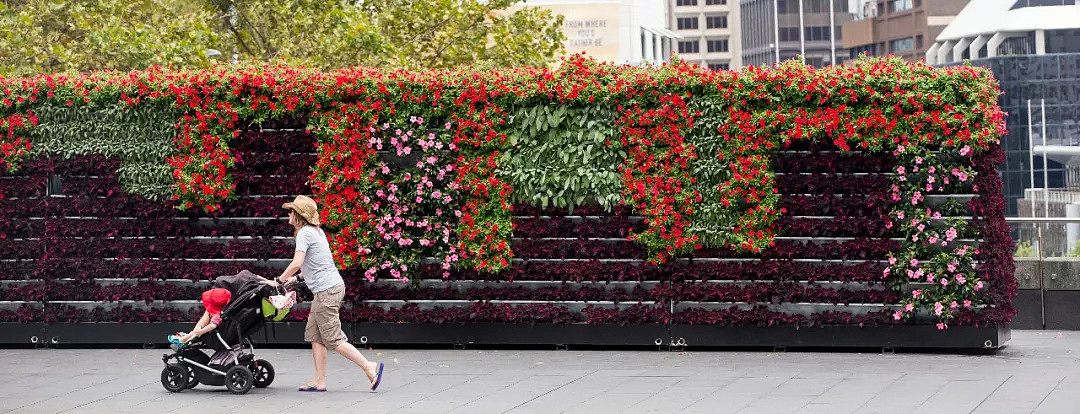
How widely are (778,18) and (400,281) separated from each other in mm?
153297

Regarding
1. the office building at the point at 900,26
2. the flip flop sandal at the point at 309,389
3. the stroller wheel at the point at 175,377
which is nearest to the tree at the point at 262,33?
the stroller wheel at the point at 175,377

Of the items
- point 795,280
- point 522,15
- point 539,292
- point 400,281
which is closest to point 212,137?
point 400,281

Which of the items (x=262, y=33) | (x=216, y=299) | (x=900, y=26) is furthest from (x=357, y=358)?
(x=900, y=26)

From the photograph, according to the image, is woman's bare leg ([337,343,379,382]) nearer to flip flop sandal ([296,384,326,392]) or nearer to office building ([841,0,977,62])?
flip flop sandal ([296,384,326,392])

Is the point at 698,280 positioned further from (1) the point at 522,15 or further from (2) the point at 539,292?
(1) the point at 522,15

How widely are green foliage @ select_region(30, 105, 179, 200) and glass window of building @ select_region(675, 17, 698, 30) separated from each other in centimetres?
17986

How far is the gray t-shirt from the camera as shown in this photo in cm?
1184

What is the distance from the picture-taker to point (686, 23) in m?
193

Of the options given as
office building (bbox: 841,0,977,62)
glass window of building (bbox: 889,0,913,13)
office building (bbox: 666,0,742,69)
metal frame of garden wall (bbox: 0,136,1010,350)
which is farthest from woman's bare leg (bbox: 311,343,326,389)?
office building (bbox: 666,0,742,69)

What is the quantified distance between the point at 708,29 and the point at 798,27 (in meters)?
28.6

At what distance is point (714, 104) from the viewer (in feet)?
47.5

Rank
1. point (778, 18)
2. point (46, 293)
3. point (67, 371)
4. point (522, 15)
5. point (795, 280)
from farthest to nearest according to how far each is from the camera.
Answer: point (778, 18)
point (522, 15)
point (46, 293)
point (795, 280)
point (67, 371)

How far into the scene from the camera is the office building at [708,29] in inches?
7520

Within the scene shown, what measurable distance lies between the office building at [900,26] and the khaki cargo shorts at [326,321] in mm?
128085
